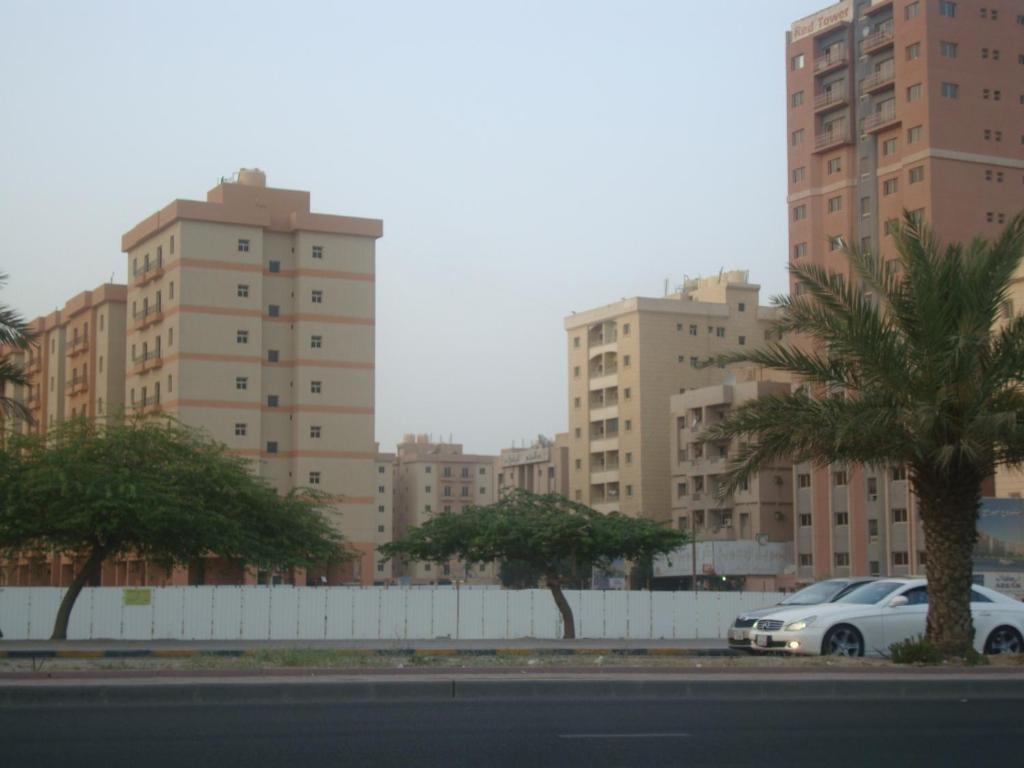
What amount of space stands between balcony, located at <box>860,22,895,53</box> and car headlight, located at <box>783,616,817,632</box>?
63856 millimetres

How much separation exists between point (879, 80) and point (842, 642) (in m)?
64.2

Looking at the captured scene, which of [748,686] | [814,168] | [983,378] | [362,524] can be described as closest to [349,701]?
[748,686]

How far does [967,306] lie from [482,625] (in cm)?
2422

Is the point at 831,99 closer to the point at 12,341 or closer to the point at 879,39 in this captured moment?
the point at 879,39

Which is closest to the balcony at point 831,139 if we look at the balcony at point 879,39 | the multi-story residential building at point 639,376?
the balcony at point 879,39

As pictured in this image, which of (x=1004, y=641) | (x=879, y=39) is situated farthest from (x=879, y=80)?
(x=1004, y=641)

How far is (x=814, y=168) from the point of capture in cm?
8700

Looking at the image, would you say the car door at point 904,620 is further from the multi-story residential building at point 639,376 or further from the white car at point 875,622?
the multi-story residential building at point 639,376

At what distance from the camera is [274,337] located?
78.5 metres

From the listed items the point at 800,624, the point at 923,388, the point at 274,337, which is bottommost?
the point at 800,624

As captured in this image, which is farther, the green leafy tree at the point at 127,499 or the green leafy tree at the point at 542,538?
the green leafy tree at the point at 542,538

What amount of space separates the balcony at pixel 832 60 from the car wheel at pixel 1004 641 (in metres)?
65.8

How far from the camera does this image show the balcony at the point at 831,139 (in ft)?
277

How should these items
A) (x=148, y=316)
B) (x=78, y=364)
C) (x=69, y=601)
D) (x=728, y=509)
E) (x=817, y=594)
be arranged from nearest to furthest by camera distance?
(x=817, y=594)
(x=69, y=601)
(x=148, y=316)
(x=728, y=509)
(x=78, y=364)
